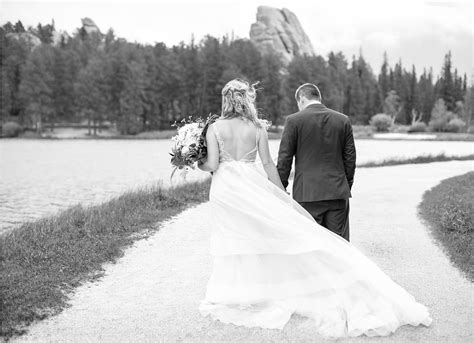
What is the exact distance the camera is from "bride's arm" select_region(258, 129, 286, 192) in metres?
5.71

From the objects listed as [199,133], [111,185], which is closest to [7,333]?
[199,133]

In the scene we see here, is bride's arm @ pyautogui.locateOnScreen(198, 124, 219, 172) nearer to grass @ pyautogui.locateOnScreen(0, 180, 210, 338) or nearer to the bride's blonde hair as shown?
the bride's blonde hair

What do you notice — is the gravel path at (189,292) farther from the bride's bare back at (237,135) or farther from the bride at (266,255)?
the bride's bare back at (237,135)

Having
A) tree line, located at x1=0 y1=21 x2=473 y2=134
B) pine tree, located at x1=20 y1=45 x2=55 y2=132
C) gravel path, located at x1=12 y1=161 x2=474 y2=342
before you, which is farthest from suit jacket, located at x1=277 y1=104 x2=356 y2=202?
pine tree, located at x1=20 y1=45 x2=55 y2=132

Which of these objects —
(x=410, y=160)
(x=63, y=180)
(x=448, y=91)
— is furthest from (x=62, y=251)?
(x=448, y=91)

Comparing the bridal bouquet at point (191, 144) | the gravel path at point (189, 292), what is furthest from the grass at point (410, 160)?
the bridal bouquet at point (191, 144)

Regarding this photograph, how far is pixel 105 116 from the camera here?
83.2 m

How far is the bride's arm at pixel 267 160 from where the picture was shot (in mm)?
5707

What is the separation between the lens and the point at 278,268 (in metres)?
5.62

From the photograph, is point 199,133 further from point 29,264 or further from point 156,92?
point 156,92

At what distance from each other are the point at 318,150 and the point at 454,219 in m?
5.92

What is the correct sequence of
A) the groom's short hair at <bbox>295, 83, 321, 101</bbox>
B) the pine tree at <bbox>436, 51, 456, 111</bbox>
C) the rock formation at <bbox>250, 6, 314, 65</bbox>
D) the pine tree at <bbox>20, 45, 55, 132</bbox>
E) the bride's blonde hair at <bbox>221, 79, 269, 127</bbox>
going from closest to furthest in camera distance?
the bride's blonde hair at <bbox>221, 79, 269, 127</bbox> → the groom's short hair at <bbox>295, 83, 321, 101</bbox> → the pine tree at <bbox>20, 45, 55, 132</bbox> → the pine tree at <bbox>436, 51, 456, 111</bbox> → the rock formation at <bbox>250, 6, 314, 65</bbox>

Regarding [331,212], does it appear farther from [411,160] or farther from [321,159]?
[411,160]

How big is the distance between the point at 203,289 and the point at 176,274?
864 millimetres
